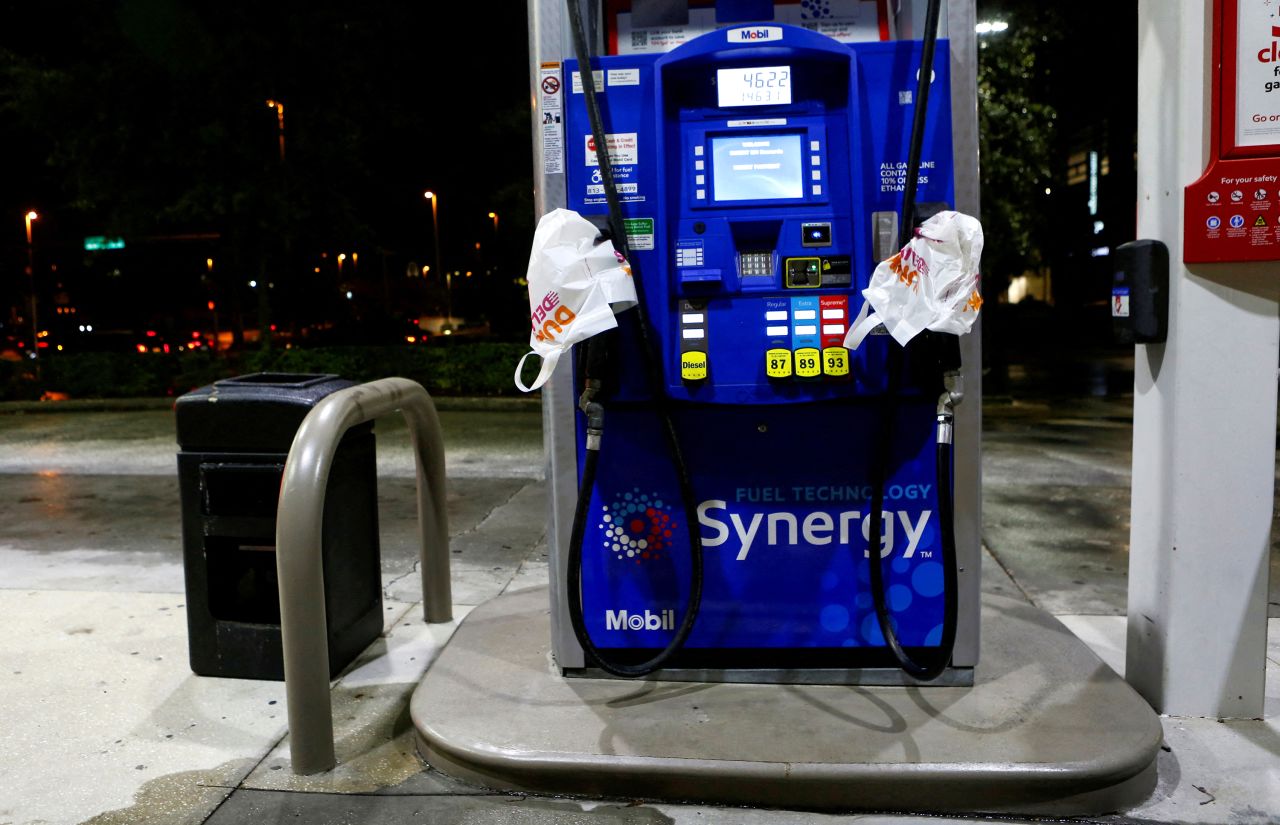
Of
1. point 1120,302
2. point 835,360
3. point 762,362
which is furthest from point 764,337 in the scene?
point 1120,302

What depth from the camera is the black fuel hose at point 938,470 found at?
301 cm

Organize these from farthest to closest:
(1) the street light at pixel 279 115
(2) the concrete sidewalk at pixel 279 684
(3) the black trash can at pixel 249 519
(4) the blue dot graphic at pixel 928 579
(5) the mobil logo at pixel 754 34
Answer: (1) the street light at pixel 279 115
(3) the black trash can at pixel 249 519
(4) the blue dot graphic at pixel 928 579
(5) the mobil logo at pixel 754 34
(2) the concrete sidewalk at pixel 279 684

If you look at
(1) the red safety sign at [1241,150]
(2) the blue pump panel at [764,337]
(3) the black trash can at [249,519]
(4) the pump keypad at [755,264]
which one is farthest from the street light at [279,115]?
(1) the red safety sign at [1241,150]

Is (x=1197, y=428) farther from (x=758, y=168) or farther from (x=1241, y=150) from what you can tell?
(x=758, y=168)

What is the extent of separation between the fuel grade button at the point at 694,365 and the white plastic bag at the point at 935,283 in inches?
22.3

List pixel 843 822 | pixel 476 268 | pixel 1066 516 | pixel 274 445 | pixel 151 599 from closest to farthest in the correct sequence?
pixel 843 822 < pixel 274 445 < pixel 151 599 < pixel 1066 516 < pixel 476 268

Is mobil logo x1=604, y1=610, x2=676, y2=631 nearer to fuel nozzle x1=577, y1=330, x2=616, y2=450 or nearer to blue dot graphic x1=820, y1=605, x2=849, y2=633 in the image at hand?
blue dot graphic x1=820, y1=605, x2=849, y2=633

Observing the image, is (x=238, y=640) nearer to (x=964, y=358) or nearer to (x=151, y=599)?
(x=151, y=599)

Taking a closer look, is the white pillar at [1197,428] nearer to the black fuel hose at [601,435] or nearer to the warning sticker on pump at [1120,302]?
the warning sticker on pump at [1120,302]

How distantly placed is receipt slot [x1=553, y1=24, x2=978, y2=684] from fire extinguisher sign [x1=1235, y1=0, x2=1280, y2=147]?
89 centimetres

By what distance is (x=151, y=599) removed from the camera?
16.4ft

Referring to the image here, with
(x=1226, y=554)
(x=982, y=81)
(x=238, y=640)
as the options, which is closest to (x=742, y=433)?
(x=1226, y=554)

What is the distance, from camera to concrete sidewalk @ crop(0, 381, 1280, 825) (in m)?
2.96

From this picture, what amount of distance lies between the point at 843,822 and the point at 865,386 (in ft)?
4.36
